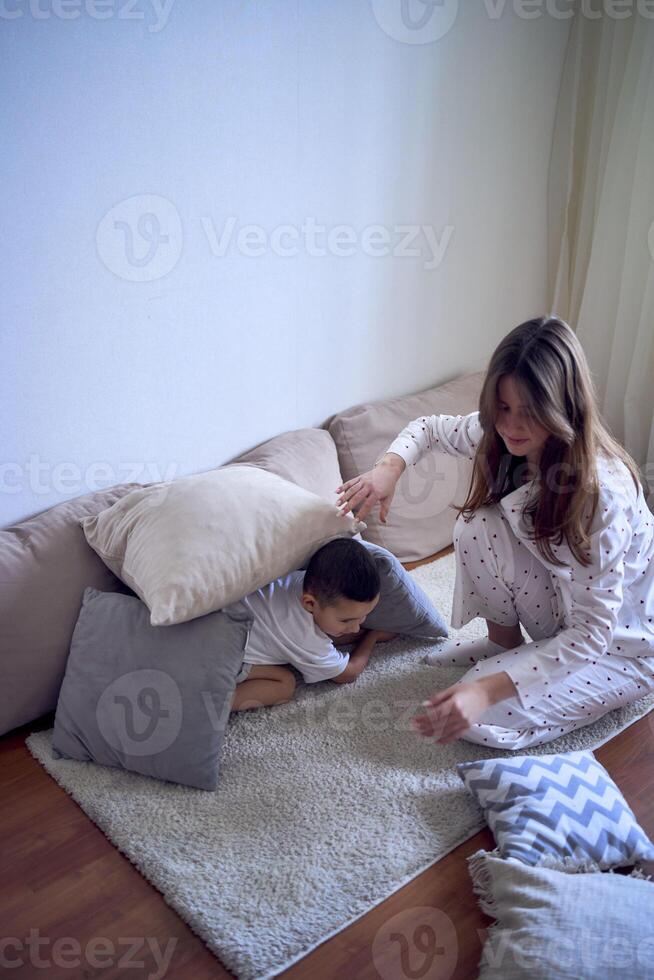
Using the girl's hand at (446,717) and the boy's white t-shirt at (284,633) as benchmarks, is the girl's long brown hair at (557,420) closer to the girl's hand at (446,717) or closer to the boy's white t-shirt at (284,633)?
the girl's hand at (446,717)

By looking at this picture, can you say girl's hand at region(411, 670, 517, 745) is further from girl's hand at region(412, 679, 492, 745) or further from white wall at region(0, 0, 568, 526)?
white wall at region(0, 0, 568, 526)

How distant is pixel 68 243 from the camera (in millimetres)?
1651

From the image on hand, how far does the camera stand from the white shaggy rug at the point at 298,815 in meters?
1.27

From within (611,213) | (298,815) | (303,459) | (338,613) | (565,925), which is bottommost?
(298,815)

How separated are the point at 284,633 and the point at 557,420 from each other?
67 cm

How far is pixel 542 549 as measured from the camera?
5.10ft

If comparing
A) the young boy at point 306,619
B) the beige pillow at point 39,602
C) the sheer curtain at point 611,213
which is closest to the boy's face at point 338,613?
the young boy at point 306,619

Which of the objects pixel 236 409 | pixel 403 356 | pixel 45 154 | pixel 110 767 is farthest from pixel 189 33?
pixel 110 767

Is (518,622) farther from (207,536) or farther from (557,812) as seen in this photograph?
(207,536)

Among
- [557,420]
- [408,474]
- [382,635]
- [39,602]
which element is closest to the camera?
[557,420]

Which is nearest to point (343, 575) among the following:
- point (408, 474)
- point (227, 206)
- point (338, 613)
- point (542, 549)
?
point (338, 613)

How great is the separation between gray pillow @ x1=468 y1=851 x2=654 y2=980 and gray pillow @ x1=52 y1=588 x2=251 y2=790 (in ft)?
1.77

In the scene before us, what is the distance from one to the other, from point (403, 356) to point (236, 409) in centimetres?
62

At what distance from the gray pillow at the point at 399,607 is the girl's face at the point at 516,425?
384 mm
